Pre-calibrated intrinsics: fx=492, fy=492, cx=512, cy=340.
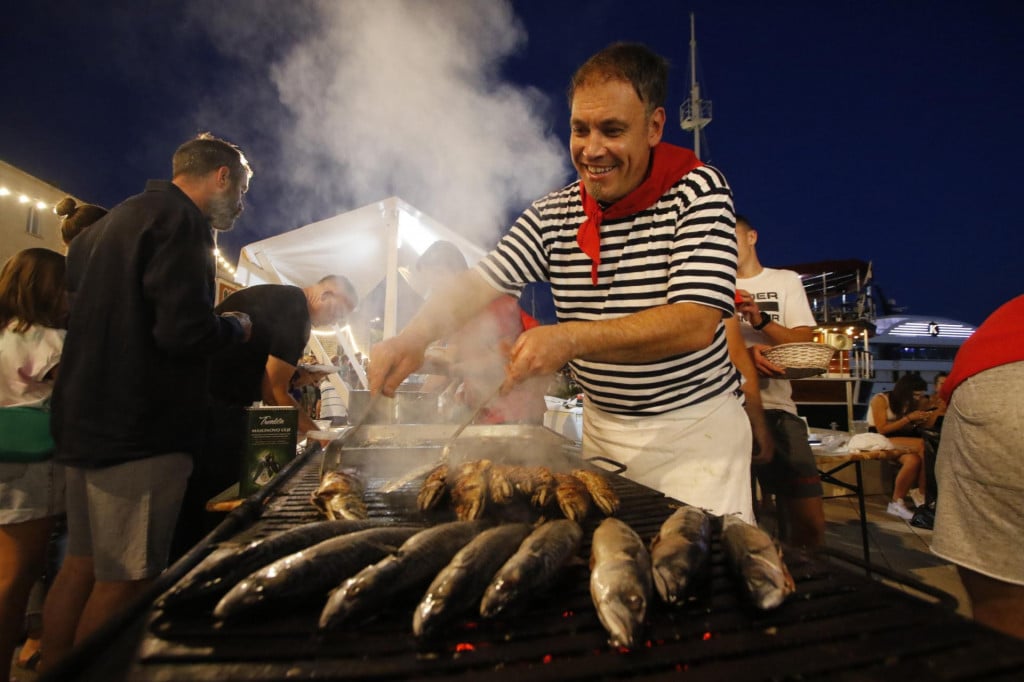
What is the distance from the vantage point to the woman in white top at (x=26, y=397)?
9.87 ft

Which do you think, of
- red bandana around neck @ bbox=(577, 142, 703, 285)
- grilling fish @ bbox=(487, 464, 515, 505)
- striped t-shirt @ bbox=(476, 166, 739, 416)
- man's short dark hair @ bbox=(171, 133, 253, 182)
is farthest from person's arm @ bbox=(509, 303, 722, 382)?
man's short dark hair @ bbox=(171, 133, 253, 182)

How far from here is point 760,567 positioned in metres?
1.23

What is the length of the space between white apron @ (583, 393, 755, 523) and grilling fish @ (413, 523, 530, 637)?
4.28 feet

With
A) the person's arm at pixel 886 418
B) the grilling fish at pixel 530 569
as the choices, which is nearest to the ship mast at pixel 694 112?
the person's arm at pixel 886 418

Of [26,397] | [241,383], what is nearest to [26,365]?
[26,397]

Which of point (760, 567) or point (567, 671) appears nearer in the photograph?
point (567, 671)

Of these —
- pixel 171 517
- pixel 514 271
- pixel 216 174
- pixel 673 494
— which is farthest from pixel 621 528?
pixel 216 174

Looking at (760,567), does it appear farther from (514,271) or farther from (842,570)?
(514,271)

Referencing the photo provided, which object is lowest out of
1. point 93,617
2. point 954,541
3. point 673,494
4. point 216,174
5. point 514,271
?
point 93,617

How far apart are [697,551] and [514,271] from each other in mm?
1995

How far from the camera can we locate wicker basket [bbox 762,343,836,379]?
4.16 m

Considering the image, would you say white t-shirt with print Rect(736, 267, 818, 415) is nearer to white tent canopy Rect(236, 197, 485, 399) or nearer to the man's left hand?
the man's left hand

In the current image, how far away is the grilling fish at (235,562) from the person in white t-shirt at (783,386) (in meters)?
4.05

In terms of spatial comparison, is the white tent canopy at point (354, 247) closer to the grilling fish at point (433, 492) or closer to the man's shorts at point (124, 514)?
the man's shorts at point (124, 514)
